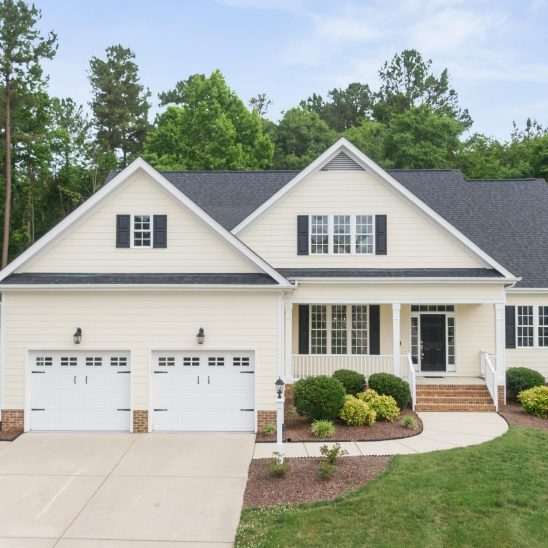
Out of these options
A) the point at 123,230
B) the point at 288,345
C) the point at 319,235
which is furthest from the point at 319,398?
the point at 123,230

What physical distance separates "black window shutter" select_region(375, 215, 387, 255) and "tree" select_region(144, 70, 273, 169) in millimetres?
22992

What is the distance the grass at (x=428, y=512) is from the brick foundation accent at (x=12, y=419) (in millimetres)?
7985

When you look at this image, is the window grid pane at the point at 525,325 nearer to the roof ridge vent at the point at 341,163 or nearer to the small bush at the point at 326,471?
the roof ridge vent at the point at 341,163

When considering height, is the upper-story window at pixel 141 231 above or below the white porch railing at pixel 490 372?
above

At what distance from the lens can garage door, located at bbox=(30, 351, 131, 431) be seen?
14.4 m

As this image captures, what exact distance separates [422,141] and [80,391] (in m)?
37.5

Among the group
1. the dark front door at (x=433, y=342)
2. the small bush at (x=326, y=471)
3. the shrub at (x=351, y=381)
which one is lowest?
the small bush at (x=326, y=471)

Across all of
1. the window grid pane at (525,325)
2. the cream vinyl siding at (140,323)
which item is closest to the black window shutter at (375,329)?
the window grid pane at (525,325)

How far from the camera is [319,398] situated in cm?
1425

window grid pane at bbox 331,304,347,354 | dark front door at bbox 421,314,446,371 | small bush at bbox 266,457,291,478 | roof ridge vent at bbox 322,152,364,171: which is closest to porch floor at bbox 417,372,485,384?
dark front door at bbox 421,314,446,371

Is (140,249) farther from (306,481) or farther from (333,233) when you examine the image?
(306,481)

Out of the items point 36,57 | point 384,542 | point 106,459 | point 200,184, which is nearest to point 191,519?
point 384,542

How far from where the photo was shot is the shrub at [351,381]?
16234mm

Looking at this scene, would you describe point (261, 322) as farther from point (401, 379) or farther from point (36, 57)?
point (36, 57)
